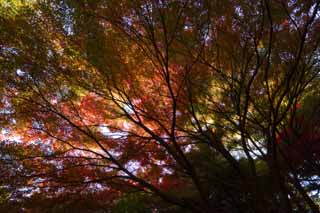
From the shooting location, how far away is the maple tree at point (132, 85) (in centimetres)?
509

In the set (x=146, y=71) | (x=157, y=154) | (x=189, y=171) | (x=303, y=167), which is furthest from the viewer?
(x=303, y=167)

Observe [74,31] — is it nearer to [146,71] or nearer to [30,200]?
[146,71]

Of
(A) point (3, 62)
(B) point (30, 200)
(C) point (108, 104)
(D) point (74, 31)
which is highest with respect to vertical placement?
(D) point (74, 31)

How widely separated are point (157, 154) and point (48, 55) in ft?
10.2

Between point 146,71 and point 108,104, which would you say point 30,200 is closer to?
point 108,104

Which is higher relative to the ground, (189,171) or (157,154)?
(157,154)

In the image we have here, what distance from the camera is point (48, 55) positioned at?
552 centimetres

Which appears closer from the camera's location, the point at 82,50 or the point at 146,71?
the point at 82,50

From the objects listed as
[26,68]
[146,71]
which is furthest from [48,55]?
[146,71]

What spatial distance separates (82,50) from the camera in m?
5.45

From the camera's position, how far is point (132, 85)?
20.1ft

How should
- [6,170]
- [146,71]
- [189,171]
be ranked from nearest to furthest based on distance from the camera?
[189,171], [6,170], [146,71]

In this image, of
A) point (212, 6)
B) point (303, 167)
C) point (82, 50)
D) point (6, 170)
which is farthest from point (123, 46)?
point (303, 167)

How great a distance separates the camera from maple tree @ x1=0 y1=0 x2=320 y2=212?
5090 millimetres
